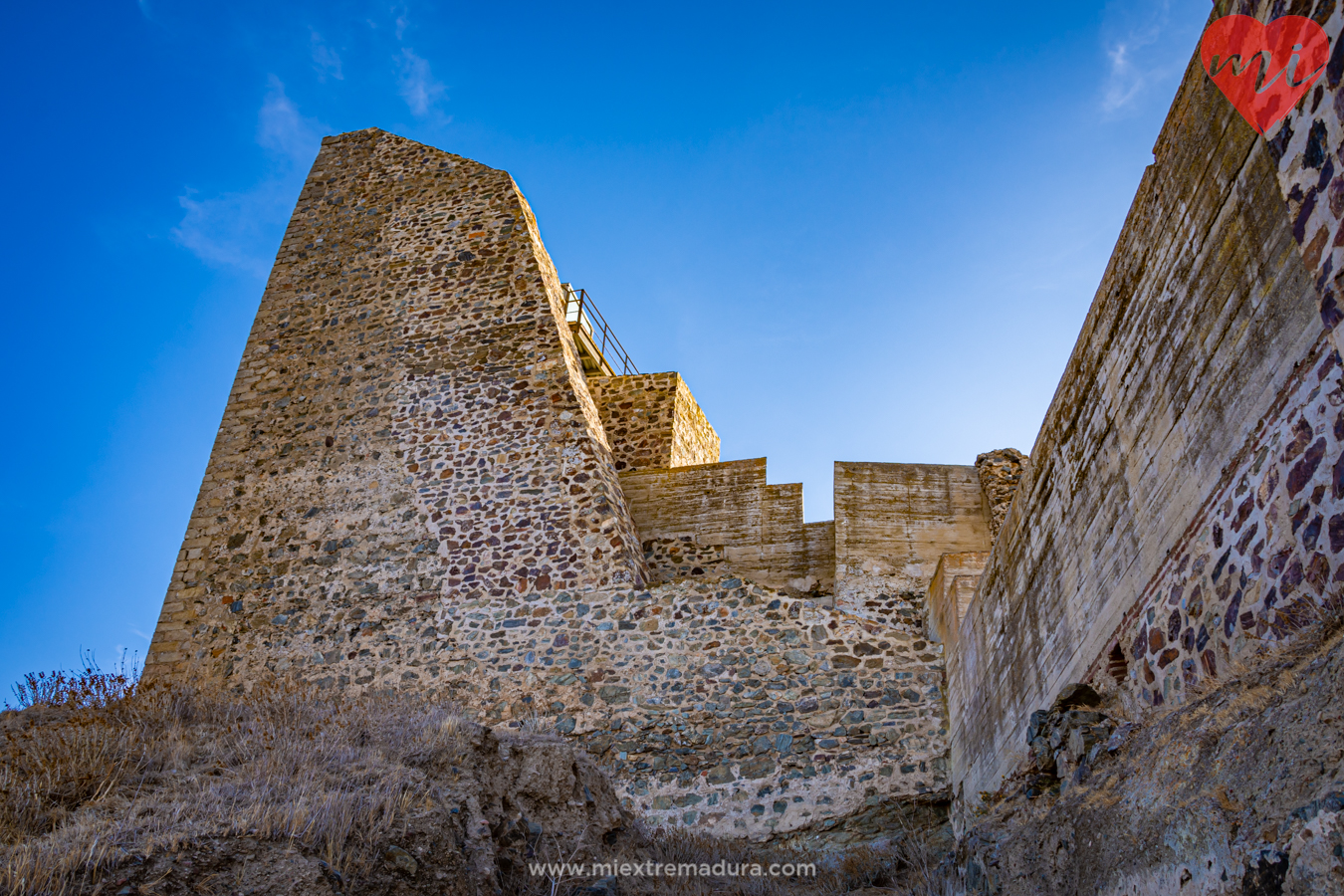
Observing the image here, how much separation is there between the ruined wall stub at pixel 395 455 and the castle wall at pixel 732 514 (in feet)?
2.31

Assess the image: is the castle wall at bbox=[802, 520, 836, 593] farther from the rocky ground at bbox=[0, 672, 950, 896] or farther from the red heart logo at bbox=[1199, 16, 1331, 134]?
the red heart logo at bbox=[1199, 16, 1331, 134]

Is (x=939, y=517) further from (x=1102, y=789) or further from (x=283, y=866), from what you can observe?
(x=283, y=866)

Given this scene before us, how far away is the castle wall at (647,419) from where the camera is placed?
38.5 feet

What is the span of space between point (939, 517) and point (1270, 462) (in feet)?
21.8

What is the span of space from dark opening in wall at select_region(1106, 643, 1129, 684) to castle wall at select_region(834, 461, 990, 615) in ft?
15.4

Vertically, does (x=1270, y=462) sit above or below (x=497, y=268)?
below

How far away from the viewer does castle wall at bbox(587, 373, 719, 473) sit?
38.5 ft

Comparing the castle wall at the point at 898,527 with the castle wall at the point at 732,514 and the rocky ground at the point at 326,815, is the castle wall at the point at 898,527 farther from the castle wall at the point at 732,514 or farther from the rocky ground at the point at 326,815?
the rocky ground at the point at 326,815

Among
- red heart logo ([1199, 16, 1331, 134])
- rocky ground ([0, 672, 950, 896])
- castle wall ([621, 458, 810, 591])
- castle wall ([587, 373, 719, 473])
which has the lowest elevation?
rocky ground ([0, 672, 950, 896])

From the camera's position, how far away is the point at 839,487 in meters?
9.59

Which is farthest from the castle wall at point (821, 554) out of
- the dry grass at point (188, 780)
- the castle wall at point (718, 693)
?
the dry grass at point (188, 780)

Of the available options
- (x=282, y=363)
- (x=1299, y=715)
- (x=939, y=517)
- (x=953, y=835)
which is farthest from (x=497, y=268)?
(x=1299, y=715)

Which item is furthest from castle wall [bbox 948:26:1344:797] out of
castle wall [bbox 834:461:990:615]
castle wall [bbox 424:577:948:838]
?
castle wall [bbox 834:461:990:615]

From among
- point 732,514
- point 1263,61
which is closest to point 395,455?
point 732,514
